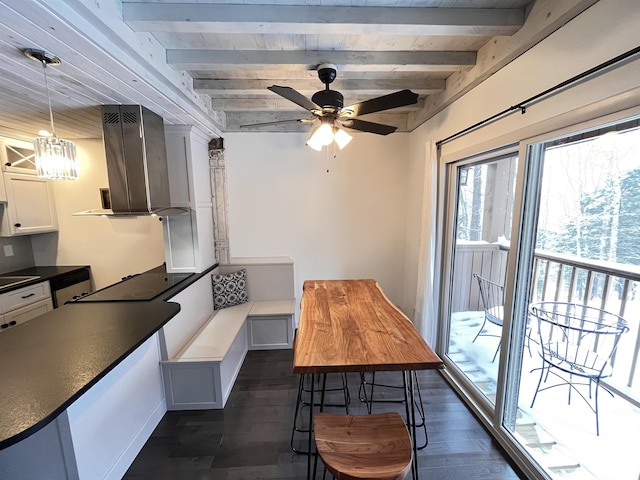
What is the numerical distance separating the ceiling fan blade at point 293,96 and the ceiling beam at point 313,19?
295 millimetres

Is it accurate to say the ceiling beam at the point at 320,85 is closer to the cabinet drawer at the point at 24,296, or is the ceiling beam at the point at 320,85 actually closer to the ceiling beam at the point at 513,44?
the ceiling beam at the point at 513,44

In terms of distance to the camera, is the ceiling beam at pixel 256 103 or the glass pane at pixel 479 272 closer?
the glass pane at pixel 479 272

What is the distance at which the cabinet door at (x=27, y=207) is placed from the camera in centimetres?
282

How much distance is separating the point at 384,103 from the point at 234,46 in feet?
3.80

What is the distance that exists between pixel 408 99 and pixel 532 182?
0.91 meters

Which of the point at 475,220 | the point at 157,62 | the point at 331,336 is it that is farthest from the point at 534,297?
the point at 157,62

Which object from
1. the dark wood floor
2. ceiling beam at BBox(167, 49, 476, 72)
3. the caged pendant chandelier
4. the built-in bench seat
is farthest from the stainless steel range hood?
the dark wood floor

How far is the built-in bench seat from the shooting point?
7.26 feet

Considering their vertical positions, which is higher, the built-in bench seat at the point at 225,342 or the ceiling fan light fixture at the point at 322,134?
the ceiling fan light fixture at the point at 322,134

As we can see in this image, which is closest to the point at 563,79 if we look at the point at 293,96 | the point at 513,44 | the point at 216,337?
the point at 513,44

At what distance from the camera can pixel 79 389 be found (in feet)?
3.56

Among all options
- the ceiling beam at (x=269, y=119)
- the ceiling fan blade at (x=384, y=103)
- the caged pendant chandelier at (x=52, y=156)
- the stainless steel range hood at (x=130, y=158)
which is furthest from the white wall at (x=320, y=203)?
the caged pendant chandelier at (x=52, y=156)

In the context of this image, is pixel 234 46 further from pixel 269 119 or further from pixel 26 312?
pixel 26 312

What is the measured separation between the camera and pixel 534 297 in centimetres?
188
